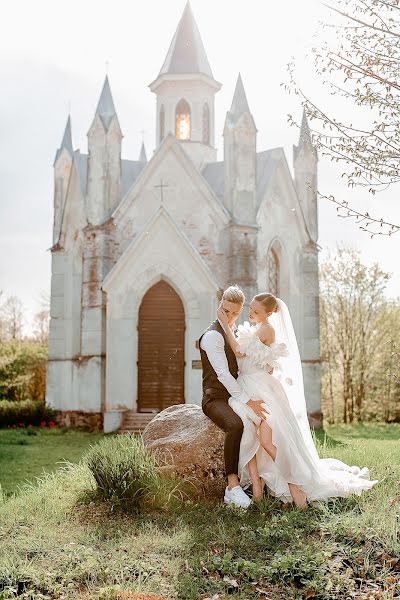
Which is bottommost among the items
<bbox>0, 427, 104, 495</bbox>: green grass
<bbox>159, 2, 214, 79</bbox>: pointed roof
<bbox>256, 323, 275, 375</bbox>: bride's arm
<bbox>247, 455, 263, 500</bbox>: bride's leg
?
<bbox>0, 427, 104, 495</bbox>: green grass

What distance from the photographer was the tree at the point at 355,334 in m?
26.1

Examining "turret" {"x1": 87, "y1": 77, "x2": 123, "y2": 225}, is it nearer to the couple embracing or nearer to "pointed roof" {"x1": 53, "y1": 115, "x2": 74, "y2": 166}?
"pointed roof" {"x1": 53, "y1": 115, "x2": 74, "y2": 166}

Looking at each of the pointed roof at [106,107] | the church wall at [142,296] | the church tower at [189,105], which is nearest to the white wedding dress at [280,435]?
the church wall at [142,296]

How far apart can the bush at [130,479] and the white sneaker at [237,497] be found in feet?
1.97

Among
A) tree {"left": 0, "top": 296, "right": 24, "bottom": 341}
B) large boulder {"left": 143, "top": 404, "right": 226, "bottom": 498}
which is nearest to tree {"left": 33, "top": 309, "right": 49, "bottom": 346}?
tree {"left": 0, "top": 296, "right": 24, "bottom": 341}

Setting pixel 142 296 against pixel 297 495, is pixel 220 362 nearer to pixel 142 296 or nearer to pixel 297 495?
pixel 297 495

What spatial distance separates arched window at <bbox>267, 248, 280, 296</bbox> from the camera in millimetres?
19652

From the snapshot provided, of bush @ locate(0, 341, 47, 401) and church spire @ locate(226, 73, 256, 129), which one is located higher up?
church spire @ locate(226, 73, 256, 129)

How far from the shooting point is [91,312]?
17938 millimetres

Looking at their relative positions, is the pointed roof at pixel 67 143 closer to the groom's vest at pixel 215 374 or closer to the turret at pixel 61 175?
the turret at pixel 61 175

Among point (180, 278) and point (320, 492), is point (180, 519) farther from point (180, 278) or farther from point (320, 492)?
point (180, 278)

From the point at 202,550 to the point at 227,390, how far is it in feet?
7.05

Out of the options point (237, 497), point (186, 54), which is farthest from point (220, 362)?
point (186, 54)

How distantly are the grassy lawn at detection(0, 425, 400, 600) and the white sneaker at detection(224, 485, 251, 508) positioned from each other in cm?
11
